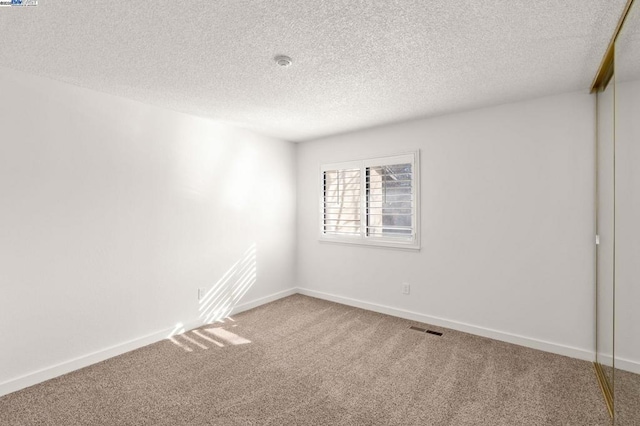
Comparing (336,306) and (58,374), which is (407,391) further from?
(58,374)

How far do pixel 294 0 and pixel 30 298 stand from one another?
289 centimetres

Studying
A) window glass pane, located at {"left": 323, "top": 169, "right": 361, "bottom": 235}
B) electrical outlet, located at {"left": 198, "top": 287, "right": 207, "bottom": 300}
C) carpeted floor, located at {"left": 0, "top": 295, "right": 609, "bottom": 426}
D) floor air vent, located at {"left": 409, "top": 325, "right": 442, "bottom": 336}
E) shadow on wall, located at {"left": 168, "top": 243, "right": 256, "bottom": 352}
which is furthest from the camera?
window glass pane, located at {"left": 323, "top": 169, "right": 361, "bottom": 235}

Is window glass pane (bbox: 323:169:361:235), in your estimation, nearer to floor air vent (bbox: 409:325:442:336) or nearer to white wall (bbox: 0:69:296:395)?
white wall (bbox: 0:69:296:395)

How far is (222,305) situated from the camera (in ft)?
12.5

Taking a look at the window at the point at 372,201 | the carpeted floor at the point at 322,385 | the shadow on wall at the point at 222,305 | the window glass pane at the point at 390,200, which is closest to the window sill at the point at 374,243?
the window at the point at 372,201

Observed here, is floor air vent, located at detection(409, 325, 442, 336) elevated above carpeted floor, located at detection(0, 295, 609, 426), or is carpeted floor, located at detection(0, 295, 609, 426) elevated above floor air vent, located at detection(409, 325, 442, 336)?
floor air vent, located at detection(409, 325, 442, 336)

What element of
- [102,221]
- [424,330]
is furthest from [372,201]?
[102,221]

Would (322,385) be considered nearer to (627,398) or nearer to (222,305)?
(627,398)

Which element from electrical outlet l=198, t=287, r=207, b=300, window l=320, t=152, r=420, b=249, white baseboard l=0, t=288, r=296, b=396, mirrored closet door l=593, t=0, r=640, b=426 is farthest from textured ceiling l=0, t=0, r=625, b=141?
white baseboard l=0, t=288, r=296, b=396

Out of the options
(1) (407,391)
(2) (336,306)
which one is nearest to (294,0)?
(1) (407,391)

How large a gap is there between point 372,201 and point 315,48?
7.77ft

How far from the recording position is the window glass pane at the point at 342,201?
14.0ft

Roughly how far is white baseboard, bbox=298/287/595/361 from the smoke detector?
3.07 meters

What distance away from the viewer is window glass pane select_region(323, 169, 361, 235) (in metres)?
4.27
